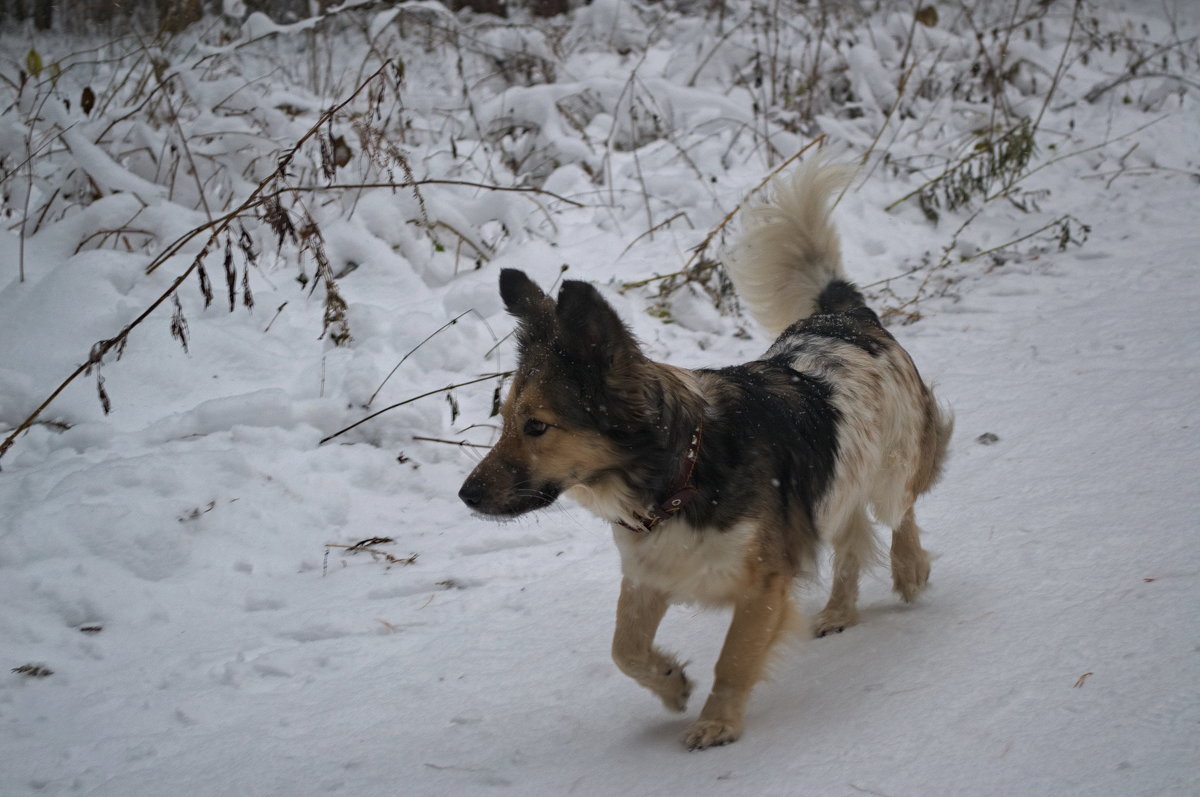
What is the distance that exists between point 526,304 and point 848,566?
1666 mm

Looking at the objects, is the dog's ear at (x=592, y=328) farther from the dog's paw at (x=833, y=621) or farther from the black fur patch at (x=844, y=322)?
the dog's paw at (x=833, y=621)

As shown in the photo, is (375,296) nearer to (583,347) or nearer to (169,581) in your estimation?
(169,581)

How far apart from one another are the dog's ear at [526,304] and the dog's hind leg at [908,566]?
5.35ft

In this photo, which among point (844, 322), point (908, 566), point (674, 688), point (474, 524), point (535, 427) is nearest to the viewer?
point (535, 427)

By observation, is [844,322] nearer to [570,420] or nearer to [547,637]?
[570,420]

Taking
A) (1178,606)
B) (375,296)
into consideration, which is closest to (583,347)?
(1178,606)

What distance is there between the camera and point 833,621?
3.50 meters

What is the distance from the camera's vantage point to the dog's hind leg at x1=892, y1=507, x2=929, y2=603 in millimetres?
3474

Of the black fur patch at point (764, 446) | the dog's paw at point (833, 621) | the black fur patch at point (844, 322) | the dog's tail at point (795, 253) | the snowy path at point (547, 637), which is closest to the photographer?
the snowy path at point (547, 637)

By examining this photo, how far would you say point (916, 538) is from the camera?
3543 mm

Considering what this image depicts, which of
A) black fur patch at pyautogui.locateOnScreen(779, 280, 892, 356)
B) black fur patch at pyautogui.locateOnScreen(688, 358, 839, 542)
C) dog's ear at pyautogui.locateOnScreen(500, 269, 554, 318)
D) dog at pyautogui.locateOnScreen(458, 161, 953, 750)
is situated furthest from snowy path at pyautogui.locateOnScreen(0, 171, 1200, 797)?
dog's ear at pyautogui.locateOnScreen(500, 269, 554, 318)

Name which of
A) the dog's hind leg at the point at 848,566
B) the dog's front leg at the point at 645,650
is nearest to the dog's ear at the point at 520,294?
the dog's front leg at the point at 645,650

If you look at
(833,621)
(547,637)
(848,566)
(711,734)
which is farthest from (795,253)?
(711,734)

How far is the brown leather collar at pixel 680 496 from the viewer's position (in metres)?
2.80
